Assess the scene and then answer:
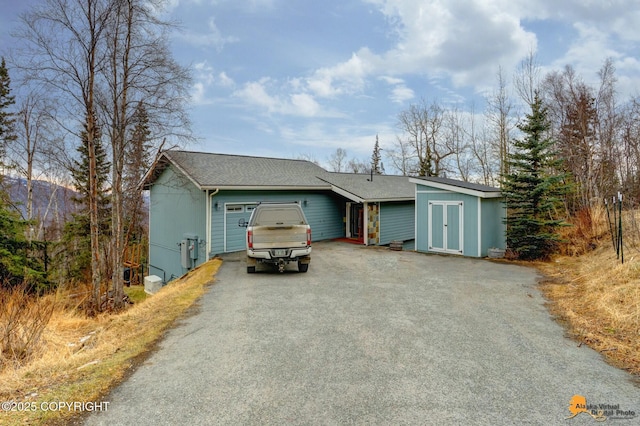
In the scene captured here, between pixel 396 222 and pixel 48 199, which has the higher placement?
pixel 48 199

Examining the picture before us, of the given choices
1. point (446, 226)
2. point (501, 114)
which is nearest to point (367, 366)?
point (446, 226)

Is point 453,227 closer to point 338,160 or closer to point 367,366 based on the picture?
point 367,366

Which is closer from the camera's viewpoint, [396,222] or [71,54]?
[71,54]

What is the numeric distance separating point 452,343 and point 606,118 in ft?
56.6

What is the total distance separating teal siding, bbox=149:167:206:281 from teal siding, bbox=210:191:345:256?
19.8 inches

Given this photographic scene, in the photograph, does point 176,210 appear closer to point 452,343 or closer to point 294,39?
point 294,39

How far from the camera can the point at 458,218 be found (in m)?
12.3

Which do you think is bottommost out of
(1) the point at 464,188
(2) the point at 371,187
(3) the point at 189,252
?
(3) the point at 189,252

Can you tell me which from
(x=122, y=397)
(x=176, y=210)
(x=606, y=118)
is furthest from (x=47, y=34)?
(x=606, y=118)

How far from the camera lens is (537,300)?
21.9 ft

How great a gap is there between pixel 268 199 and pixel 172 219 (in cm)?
446

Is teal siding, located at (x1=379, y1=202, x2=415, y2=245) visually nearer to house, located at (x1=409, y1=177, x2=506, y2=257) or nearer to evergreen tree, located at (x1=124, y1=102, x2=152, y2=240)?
house, located at (x1=409, y1=177, x2=506, y2=257)

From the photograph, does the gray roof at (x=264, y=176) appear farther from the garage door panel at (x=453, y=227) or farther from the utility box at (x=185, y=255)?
the garage door panel at (x=453, y=227)

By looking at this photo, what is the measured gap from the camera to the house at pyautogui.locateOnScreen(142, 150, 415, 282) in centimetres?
1247
